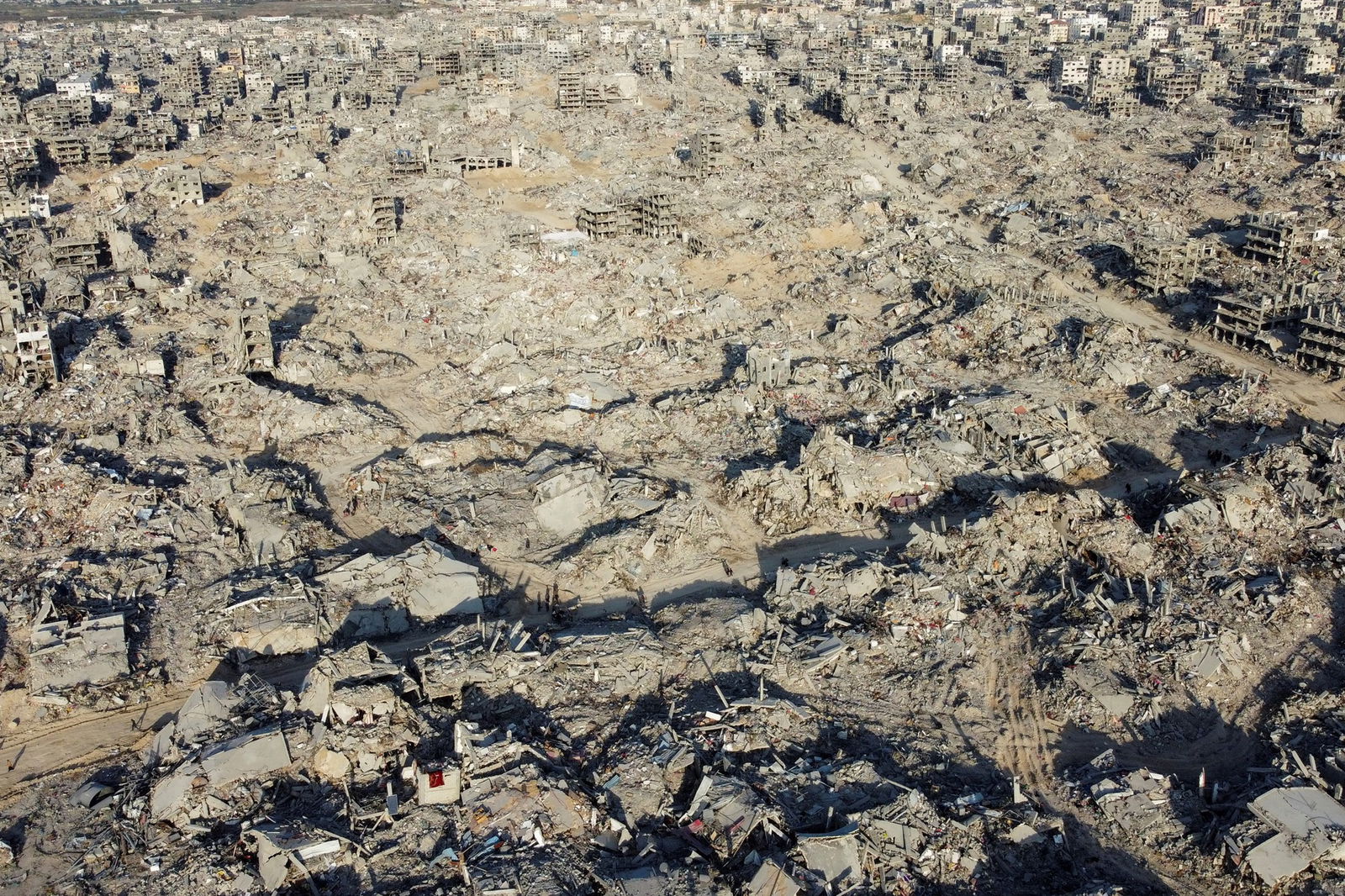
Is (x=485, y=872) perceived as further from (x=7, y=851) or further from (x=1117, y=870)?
(x=1117, y=870)

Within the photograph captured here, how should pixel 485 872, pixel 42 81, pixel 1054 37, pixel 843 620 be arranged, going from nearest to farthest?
pixel 485 872, pixel 843 620, pixel 42 81, pixel 1054 37

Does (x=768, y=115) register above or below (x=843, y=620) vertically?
above

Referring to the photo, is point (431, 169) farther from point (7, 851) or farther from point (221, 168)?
point (7, 851)

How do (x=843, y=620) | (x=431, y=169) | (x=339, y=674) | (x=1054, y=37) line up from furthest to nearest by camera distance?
(x=1054, y=37) < (x=431, y=169) < (x=843, y=620) < (x=339, y=674)

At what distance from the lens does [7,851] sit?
13.8 meters

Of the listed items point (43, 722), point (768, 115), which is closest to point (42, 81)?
point (768, 115)

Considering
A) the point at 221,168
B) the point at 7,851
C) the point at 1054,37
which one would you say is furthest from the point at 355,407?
the point at 1054,37

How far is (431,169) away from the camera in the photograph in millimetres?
43938

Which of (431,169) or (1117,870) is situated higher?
(431,169)

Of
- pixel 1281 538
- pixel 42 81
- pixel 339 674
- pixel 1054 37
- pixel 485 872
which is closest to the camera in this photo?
pixel 485 872

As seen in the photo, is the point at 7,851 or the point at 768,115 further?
the point at 768,115

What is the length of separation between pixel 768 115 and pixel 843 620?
1593 inches

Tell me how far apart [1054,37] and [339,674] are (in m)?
87.9

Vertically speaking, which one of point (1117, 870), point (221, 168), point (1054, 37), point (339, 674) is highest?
point (1054, 37)
